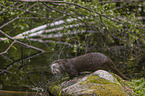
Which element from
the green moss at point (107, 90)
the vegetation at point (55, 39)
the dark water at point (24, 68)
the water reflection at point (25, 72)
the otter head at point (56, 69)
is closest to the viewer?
the green moss at point (107, 90)

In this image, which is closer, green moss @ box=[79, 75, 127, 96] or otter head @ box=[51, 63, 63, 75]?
green moss @ box=[79, 75, 127, 96]

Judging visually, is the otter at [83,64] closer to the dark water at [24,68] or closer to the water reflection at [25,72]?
the water reflection at [25,72]

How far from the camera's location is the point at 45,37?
8773 millimetres

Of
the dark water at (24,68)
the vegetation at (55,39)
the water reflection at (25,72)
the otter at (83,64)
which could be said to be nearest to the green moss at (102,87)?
the otter at (83,64)

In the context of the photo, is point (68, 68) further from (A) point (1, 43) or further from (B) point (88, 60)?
(A) point (1, 43)

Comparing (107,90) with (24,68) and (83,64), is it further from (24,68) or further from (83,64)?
(24,68)

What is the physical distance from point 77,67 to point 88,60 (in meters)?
0.33

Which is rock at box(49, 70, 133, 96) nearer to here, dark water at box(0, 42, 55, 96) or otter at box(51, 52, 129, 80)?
otter at box(51, 52, 129, 80)

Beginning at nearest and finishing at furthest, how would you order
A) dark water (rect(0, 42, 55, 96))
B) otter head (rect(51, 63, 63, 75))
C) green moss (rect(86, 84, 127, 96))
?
green moss (rect(86, 84, 127, 96))
otter head (rect(51, 63, 63, 75))
dark water (rect(0, 42, 55, 96))

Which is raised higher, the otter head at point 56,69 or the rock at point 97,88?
the otter head at point 56,69

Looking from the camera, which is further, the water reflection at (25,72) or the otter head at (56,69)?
the water reflection at (25,72)

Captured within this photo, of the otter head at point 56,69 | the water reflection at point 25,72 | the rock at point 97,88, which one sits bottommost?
the water reflection at point 25,72

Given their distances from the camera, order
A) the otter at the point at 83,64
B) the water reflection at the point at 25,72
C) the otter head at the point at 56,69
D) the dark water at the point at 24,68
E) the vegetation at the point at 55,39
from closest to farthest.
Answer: the otter head at the point at 56,69 → the otter at the point at 83,64 → the water reflection at the point at 25,72 → the dark water at the point at 24,68 → the vegetation at the point at 55,39


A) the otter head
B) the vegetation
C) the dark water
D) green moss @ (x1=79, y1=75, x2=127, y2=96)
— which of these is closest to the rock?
green moss @ (x1=79, y1=75, x2=127, y2=96)
